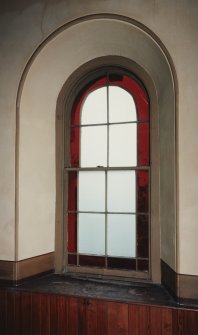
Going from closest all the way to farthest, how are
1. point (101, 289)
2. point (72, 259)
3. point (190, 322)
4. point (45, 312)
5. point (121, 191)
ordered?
1. point (190, 322)
2. point (45, 312)
3. point (101, 289)
4. point (121, 191)
5. point (72, 259)

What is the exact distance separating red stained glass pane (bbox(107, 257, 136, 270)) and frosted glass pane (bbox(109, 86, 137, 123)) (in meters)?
1.30

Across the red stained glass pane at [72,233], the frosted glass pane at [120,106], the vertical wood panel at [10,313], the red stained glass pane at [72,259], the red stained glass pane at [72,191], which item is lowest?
the vertical wood panel at [10,313]

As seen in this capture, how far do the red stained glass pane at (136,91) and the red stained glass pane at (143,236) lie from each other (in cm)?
93

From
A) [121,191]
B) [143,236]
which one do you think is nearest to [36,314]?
[143,236]

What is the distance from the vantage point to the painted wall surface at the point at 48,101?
7.18ft

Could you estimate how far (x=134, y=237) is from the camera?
2768mm

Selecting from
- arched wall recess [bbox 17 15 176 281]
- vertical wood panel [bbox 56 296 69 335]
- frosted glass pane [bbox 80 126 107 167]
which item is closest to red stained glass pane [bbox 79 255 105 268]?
arched wall recess [bbox 17 15 176 281]

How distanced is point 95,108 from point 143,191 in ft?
3.07

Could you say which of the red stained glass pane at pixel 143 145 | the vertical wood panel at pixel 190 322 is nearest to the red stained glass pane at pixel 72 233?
the red stained glass pane at pixel 143 145

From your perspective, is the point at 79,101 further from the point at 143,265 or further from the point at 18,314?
the point at 18,314

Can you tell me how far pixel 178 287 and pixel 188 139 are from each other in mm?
1056

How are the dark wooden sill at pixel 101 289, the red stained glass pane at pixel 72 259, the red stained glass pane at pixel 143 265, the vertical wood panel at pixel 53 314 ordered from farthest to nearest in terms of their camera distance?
1. the red stained glass pane at pixel 72 259
2. the red stained glass pane at pixel 143 265
3. the vertical wood panel at pixel 53 314
4. the dark wooden sill at pixel 101 289

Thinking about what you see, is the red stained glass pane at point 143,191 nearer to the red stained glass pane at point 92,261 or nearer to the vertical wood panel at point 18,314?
the red stained glass pane at point 92,261

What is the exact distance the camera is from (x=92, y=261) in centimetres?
287
